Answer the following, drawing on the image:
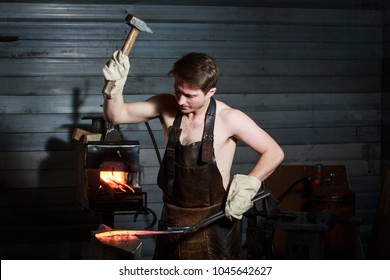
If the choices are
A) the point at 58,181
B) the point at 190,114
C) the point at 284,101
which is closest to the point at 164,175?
the point at 190,114

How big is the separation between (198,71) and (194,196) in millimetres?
775

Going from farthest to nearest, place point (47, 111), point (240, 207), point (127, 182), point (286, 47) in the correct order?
point (286, 47) → point (47, 111) → point (127, 182) → point (240, 207)

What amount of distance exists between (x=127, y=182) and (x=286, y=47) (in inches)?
91.9

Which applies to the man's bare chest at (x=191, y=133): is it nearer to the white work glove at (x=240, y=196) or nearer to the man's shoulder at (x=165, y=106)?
the man's shoulder at (x=165, y=106)

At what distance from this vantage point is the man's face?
4.27 meters

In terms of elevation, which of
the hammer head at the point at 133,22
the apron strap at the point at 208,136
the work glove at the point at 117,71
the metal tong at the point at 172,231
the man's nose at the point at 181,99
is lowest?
the metal tong at the point at 172,231

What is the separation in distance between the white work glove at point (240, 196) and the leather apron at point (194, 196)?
0.31 feet

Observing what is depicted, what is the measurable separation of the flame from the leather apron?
46.3 inches

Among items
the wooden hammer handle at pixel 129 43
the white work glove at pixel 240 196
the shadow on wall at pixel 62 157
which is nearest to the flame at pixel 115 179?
the shadow on wall at pixel 62 157

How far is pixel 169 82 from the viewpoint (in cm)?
686

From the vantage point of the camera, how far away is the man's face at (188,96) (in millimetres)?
4266

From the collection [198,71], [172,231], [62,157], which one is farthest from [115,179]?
[198,71]

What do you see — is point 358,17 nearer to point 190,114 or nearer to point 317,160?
point 317,160

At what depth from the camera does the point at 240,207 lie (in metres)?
4.39
